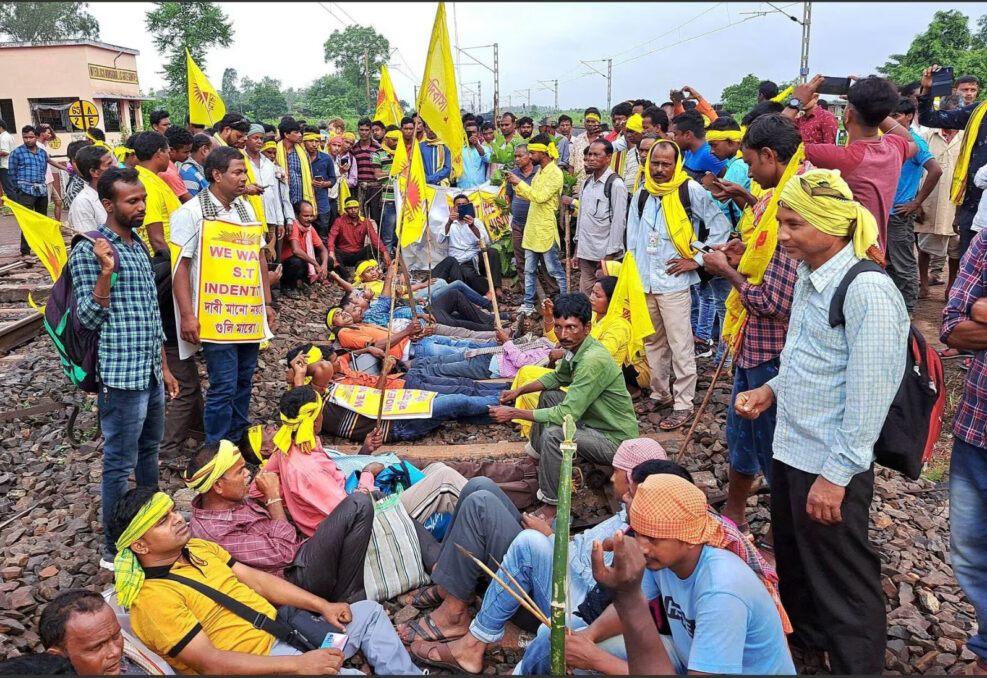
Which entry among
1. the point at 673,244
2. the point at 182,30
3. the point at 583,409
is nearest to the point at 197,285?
the point at 583,409

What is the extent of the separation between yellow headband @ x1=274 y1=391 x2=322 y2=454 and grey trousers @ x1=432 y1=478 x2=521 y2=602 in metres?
1.06

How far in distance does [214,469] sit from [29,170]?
34.3 feet

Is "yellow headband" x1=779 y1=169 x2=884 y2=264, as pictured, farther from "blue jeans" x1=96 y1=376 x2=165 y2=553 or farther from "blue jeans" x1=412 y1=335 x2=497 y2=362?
"blue jeans" x1=412 y1=335 x2=497 y2=362

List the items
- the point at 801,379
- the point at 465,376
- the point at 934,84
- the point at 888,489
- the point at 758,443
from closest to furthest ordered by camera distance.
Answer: the point at 801,379 → the point at 758,443 → the point at 888,489 → the point at 934,84 → the point at 465,376

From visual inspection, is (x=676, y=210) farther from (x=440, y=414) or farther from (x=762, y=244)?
(x=440, y=414)

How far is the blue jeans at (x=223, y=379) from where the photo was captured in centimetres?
477

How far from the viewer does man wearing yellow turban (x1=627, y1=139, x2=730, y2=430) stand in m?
5.33

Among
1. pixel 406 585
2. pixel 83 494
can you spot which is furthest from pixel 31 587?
pixel 406 585

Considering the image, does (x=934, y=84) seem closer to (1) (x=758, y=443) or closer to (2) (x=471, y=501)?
(1) (x=758, y=443)

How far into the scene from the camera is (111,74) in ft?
99.9

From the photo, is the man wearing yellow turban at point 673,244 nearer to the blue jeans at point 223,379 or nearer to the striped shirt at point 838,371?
the striped shirt at point 838,371

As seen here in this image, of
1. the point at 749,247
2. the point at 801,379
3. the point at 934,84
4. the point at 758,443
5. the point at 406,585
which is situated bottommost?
the point at 406,585

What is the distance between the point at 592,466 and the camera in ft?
14.8

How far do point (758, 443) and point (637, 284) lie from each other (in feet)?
6.93
